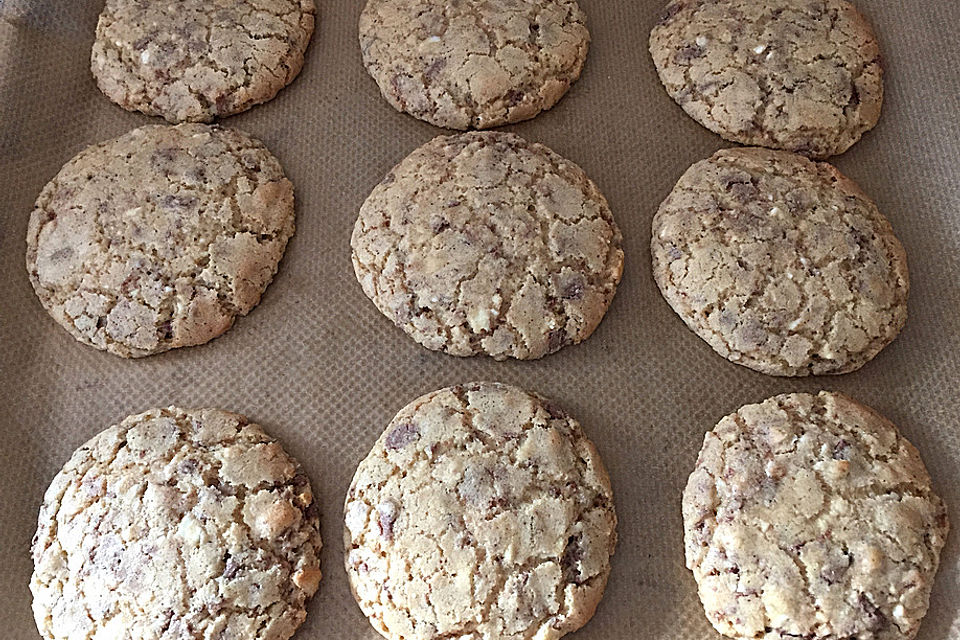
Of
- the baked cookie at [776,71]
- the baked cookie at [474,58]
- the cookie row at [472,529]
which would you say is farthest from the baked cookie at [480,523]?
the baked cookie at [776,71]

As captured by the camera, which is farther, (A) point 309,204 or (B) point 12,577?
(A) point 309,204

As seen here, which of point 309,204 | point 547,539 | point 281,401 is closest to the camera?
point 547,539

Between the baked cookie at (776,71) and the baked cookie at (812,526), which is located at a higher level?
the baked cookie at (776,71)

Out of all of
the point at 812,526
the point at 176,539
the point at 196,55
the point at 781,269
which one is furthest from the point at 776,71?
the point at 176,539

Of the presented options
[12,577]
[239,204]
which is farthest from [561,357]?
[12,577]

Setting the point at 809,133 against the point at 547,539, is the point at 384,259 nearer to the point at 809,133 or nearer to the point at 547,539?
the point at 547,539

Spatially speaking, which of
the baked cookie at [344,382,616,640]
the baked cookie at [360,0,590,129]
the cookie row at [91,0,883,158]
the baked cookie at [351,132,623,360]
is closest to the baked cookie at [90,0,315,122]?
the cookie row at [91,0,883,158]

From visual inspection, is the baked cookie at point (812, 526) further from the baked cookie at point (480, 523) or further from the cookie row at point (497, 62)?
the cookie row at point (497, 62)
